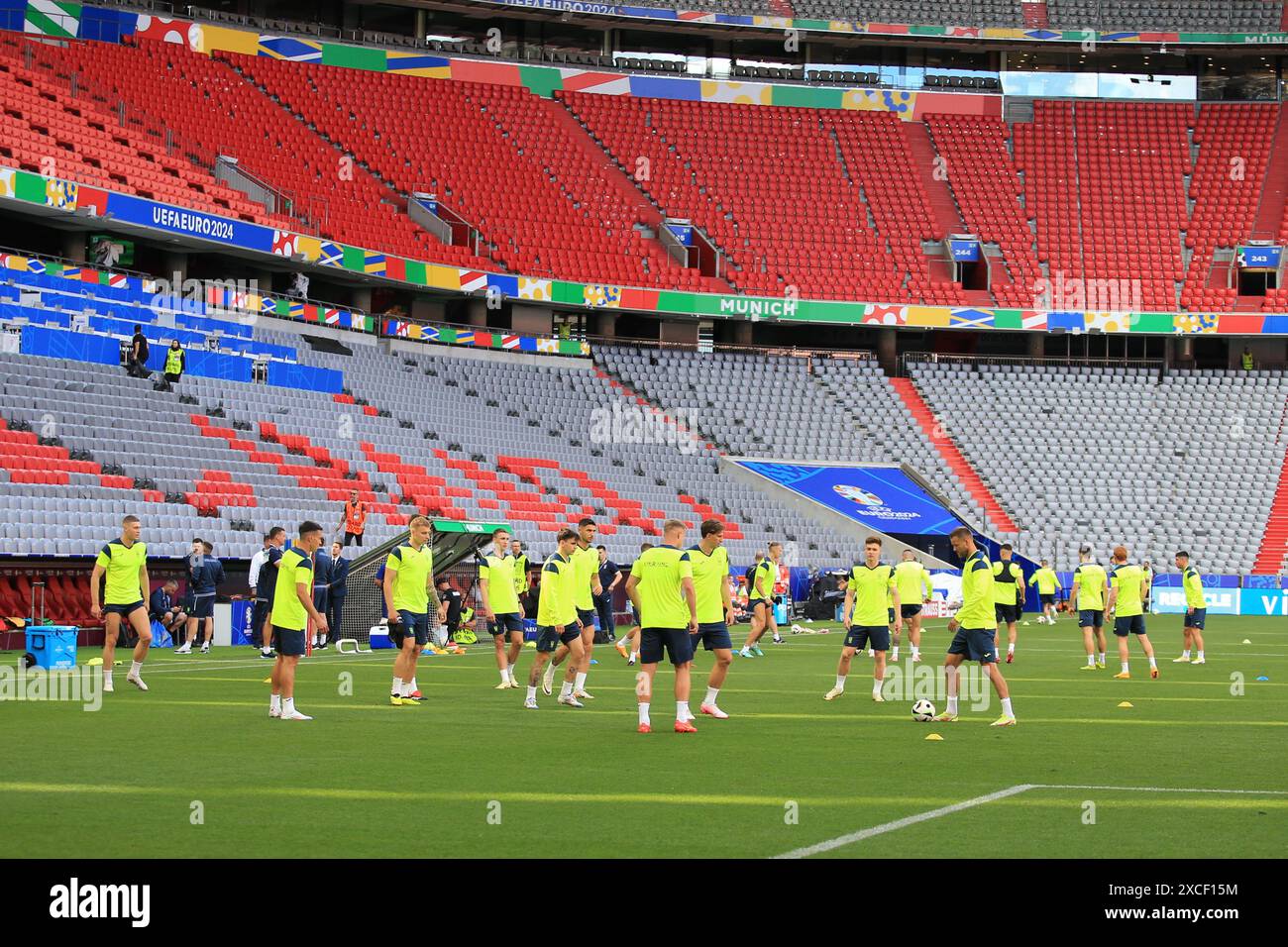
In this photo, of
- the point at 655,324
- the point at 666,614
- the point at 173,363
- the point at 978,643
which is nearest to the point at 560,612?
the point at 666,614

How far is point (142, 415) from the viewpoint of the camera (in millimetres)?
38281

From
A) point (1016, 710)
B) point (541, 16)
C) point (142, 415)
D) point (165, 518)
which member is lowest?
point (1016, 710)

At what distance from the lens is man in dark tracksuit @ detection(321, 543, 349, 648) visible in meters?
29.6

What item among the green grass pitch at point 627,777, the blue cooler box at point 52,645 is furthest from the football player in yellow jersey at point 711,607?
Result: the blue cooler box at point 52,645

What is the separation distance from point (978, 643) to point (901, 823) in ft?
22.0

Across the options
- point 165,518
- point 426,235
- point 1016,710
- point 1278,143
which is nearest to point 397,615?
point 1016,710

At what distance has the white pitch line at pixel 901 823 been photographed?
8.87 metres

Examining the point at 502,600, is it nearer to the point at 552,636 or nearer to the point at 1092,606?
the point at 552,636

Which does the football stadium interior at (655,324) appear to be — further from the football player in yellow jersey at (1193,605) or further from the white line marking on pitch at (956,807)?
the white line marking on pitch at (956,807)

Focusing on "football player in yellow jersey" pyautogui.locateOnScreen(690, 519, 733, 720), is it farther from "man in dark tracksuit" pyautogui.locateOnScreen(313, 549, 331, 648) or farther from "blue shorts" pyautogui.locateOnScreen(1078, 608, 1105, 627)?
"man in dark tracksuit" pyautogui.locateOnScreen(313, 549, 331, 648)

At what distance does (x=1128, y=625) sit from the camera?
2466 centimetres

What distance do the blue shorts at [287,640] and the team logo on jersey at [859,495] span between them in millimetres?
39939
